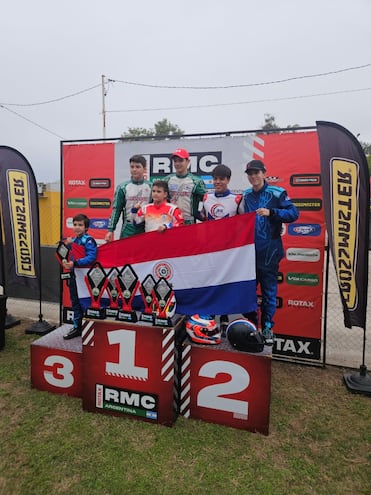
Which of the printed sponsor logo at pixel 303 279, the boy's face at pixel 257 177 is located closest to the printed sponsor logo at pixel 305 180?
the boy's face at pixel 257 177

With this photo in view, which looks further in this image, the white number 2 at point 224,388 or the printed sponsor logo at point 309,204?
the printed sponsor logo at point 309,204

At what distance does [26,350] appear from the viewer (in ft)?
15.0

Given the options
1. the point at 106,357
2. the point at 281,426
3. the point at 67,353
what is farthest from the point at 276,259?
the point at 67,353

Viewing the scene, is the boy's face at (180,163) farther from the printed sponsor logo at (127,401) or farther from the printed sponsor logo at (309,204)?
the printed sponsor logo at (127,401)

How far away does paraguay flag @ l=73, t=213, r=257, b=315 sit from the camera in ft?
10.8

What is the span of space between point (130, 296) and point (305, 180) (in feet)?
8.84

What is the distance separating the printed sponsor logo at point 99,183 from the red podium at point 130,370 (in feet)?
9.28

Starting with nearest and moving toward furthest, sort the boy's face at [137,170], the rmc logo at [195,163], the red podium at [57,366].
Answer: the red podium at [57,366]
the boy's face at [137,170]
the rmc logo at [195,163]

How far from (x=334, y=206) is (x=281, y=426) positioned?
2287 millimetres

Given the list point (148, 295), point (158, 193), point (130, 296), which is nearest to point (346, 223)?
point (158, 193)

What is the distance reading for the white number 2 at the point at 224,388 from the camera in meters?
2.92

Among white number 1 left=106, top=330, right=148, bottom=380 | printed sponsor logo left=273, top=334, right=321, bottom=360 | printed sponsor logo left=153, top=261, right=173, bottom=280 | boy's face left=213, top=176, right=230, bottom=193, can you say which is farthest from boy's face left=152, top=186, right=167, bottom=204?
printed sponsor logo left=273, top=334, right=321, bottom=360

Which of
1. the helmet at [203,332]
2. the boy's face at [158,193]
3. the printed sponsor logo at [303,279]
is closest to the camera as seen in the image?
the helmet at [203,332]

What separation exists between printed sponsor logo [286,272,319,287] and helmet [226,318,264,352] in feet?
5.35
